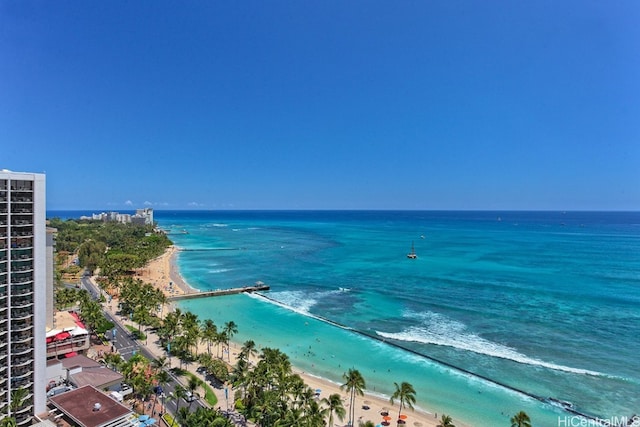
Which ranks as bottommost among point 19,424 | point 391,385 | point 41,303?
point 391,385

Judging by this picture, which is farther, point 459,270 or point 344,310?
point 459,270

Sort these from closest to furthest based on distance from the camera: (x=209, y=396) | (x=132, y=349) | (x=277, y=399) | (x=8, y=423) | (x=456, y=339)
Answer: (x=8, y=423) → (x=277, y=399) → (x=209, y=396) → (x=132, y=349) → (x=456, y=339)

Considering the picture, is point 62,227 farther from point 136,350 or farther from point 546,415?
point 546,415

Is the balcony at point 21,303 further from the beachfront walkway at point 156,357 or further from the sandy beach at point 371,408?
the sandy beach at point 371,408

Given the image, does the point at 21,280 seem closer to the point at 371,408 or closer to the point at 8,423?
the point at 8,423

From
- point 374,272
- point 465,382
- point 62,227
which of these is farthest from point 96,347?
point 62,227

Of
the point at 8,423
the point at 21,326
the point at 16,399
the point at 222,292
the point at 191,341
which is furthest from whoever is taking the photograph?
the point at 222,292

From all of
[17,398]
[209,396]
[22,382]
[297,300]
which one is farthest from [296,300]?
[17,398]

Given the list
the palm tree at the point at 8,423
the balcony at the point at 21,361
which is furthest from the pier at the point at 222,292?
the palm tree at the point at 8,423
